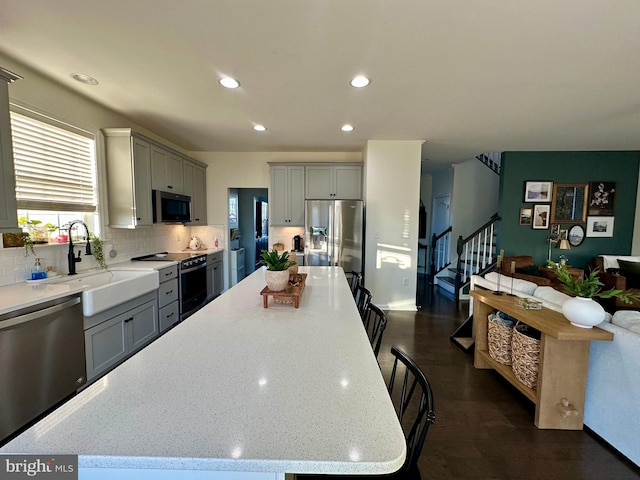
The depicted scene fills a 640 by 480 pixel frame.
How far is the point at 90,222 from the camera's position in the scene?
307cm

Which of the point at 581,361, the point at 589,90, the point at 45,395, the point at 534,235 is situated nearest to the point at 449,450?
the point at 581,361

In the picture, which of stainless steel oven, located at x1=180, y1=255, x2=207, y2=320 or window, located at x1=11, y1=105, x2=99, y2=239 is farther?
stainless steel oven, located at x1=180, y1=255, x2=207, y2=320

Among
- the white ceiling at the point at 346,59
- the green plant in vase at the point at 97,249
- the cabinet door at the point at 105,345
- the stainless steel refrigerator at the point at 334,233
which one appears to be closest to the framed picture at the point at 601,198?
the white ceiling at the point at 346,59

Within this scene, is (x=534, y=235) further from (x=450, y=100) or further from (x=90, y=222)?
(x=90, y=222)

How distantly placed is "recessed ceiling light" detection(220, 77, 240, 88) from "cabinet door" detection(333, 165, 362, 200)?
2448 millimetres

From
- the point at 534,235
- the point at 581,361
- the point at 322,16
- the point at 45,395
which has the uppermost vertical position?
the point at 322,16

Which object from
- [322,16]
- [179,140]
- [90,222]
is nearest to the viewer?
[322,16]

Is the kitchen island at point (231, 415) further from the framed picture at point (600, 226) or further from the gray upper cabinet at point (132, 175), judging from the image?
the framed picture at point (600, 226)

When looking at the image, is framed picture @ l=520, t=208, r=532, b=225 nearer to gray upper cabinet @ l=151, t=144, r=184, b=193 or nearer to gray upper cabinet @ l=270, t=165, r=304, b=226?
gray upper cabinet @ l=270, t=165, r=304, b=226

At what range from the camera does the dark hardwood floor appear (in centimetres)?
161

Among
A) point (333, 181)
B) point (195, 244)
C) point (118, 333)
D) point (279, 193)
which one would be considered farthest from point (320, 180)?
point (118, 333)

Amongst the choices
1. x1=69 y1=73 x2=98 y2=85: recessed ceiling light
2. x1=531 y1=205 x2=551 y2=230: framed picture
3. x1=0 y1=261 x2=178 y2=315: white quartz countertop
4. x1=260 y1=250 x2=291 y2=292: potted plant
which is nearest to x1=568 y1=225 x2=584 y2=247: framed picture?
x1=531 y1=205 x2=551 y2=230: framed picture

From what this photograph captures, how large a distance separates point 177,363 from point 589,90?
3967mm

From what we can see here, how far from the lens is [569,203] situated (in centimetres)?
500
